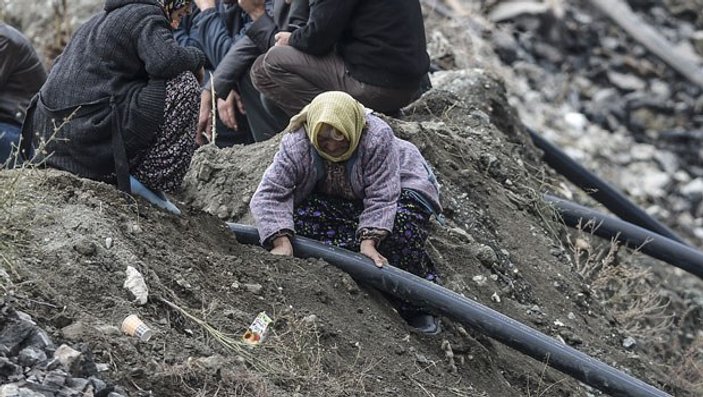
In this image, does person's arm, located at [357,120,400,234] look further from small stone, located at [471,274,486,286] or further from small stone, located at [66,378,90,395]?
small stone, located at [66,378,90,395]

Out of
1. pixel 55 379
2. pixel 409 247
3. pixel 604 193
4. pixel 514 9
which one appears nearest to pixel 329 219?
pixel 409 247

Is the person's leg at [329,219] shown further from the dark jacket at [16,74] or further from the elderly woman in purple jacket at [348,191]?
the dark jacket at [16,74]

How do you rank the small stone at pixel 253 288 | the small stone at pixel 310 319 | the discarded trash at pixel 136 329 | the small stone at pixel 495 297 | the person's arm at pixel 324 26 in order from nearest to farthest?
the discarded trash at pixel 136 329 < the small stone at pixel 310 319 < the small stone at pixel 253 288 < the small stone at pixel 495 297 < the person's arm at pixel 324 26

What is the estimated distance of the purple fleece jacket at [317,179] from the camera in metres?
5.81

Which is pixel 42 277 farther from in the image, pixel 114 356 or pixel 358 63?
pixel 358 63

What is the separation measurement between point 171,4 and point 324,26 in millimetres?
1307

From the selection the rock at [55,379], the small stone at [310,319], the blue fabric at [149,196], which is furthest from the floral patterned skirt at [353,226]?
Result: the rock at [55,379]

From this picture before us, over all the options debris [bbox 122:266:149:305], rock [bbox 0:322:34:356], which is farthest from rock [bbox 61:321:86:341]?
debris [bbox 122:266:149:305]

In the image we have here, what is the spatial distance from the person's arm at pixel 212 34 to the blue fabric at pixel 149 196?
2509mm

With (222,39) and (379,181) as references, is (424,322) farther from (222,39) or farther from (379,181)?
(222,39)

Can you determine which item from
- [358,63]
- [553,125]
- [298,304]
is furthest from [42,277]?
[553,125]

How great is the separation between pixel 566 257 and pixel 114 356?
397 cm

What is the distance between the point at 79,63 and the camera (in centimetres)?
593

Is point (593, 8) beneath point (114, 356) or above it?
beneath
